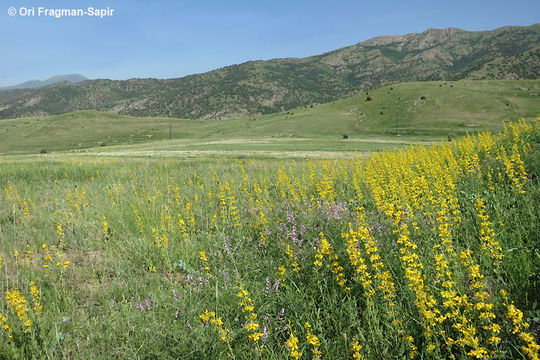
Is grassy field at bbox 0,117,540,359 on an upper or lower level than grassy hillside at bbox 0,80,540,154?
lower

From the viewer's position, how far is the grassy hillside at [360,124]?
57.3 m

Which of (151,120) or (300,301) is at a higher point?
(151,120)

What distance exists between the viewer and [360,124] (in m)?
70.9

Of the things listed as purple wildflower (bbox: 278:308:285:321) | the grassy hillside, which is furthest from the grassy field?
the grassy hillside

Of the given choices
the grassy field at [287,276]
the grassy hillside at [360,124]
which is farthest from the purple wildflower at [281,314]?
the grassy hillside at [360,124]

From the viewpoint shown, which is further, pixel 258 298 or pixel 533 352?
pixel 258 298

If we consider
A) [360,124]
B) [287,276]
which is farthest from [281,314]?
[360,124]

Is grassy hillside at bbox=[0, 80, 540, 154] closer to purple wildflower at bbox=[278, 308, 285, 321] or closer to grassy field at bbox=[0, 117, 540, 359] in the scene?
grassy field at bbox=[0, 117, 540, 359]

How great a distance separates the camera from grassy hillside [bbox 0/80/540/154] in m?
57.3

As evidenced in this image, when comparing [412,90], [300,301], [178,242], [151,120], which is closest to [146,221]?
[178,242]

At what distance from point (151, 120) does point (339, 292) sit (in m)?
130

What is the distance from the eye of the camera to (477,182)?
556 cm

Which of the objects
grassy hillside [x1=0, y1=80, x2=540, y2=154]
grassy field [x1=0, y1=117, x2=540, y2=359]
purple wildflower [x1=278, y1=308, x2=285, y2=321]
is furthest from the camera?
grassy hillside [x1=0, y1=80, x2=540, y2=154]

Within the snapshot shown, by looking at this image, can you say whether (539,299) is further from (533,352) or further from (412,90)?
(412,90)
